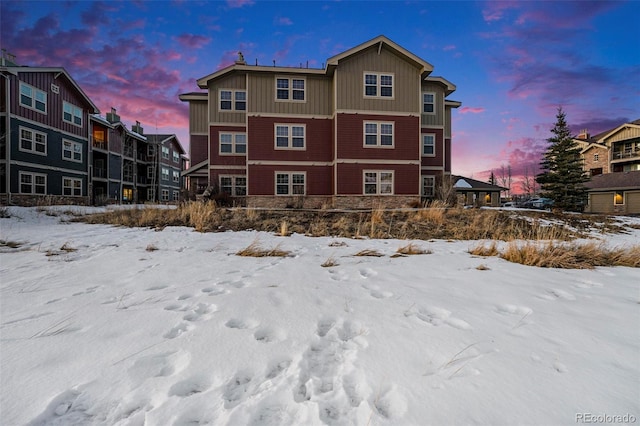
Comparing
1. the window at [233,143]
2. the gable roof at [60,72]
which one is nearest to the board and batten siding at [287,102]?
the window at [233,143]

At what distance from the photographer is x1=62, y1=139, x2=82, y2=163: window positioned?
23.9m

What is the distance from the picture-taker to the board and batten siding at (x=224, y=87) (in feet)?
65.2

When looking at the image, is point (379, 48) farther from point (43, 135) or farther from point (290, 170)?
point (43, 135)

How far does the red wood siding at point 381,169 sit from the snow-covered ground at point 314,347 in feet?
48.5

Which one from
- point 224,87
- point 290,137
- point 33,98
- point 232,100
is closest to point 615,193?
point 290,137

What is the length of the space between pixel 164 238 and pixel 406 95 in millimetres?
17639

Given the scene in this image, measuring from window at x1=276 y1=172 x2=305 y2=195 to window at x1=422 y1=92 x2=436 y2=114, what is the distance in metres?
11.2

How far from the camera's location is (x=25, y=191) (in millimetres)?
20516

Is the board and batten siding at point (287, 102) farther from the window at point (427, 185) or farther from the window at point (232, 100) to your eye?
the window at point (427, 185)

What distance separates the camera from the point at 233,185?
20.2 metres

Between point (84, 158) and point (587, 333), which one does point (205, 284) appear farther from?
point (84, 158)

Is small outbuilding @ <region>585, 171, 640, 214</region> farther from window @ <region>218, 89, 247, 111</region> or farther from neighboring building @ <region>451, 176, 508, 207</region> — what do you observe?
window @ <region>218, 89, 247, 111</region>

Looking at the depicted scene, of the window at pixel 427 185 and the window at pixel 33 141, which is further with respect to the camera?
the window at pixel 427 185

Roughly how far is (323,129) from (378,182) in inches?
209
